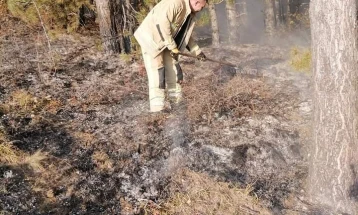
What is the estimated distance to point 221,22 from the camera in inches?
716

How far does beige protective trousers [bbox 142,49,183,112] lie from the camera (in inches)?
210

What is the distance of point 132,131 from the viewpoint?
210 inches

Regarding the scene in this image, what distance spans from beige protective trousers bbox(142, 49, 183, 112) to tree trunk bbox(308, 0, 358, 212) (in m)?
2.24

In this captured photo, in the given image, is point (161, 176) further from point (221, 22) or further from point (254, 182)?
point (221, 22)

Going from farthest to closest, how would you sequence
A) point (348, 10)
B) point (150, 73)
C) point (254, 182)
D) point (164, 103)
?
point (164, 103), point (150, 73), point (254, 182), point (348, 10)

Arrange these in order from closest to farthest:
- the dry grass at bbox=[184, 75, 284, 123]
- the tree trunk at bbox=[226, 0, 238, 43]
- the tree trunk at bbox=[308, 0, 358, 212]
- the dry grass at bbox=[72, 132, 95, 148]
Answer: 1. the tree trunk at bbox=[308, 0, 358, 212]
2. the dry grass at bbox=[72, 132, 95, 148]
3. the dry grass at bbox=[184, 75, 284, 123]
4. the tree trunk at bbox=[226, 0, 238, 43]

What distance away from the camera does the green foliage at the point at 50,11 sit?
7.70m

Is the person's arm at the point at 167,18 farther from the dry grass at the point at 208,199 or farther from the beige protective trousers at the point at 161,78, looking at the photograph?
the dry grass at the point at 208,199

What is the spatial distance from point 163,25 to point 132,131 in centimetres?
158

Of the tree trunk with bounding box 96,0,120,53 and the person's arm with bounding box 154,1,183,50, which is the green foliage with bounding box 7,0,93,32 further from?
the person's arm with bounding box 154,1,183,50

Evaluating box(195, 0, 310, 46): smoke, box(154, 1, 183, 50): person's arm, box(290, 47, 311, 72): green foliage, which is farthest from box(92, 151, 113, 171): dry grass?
box(195, 0, 310, 46): smoke

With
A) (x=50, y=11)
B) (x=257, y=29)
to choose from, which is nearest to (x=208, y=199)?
(x=50, y=11)

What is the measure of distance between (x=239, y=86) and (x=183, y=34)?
4.92 feet

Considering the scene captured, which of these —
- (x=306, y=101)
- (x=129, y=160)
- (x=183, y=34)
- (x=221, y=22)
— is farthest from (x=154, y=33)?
(x=221, y=22)
